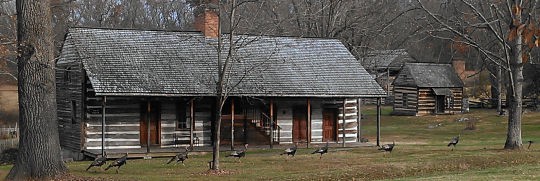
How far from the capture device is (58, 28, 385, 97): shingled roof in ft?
99.7

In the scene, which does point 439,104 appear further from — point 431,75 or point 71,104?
point 71,104

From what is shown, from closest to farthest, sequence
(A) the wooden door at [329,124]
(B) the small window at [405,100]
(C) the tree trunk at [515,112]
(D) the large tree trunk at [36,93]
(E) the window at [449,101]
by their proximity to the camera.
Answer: (D) the large tree trunk at [36,93], (C) the tree trunk at [515,112], (A) the wooden door at [329,124], (E) the window at [449,101], (B) the small window at [405,100]

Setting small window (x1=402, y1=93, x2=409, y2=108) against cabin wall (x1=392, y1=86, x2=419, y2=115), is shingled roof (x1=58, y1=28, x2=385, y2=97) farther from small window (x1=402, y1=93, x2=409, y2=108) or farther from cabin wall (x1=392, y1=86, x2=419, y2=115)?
small window (x1=402, y1=93, x2=409, y2=108)

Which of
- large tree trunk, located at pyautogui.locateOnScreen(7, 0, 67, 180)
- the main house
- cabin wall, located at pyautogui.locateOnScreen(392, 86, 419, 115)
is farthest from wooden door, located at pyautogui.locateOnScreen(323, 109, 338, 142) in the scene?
cabin wall, located at pyautogui.locateOnScreen(392, 86, 419, 115)

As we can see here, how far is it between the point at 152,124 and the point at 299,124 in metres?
7.36

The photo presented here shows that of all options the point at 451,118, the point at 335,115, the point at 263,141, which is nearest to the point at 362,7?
the point at 451,118

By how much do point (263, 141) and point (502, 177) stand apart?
16664 millimetres

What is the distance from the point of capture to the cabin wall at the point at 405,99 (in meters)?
60.0

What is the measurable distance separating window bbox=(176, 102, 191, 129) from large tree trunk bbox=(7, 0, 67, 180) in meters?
13.1

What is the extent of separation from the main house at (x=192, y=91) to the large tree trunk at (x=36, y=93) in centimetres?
928

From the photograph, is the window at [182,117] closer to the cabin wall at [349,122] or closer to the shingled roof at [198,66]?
the shingled roof at [198,66]

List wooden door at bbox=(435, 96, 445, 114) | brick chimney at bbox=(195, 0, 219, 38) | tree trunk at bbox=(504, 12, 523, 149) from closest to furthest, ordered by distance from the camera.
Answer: tree trunk at bbox=(504, 12, 523, 149) → brick chimney at bbox=(195, 0, 219, 38) → wooden door at bbox=(435, 96, 445, 114)

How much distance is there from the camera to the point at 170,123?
32.3 meters

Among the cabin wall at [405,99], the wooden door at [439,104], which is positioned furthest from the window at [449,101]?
the cabin wall at [405,99]
